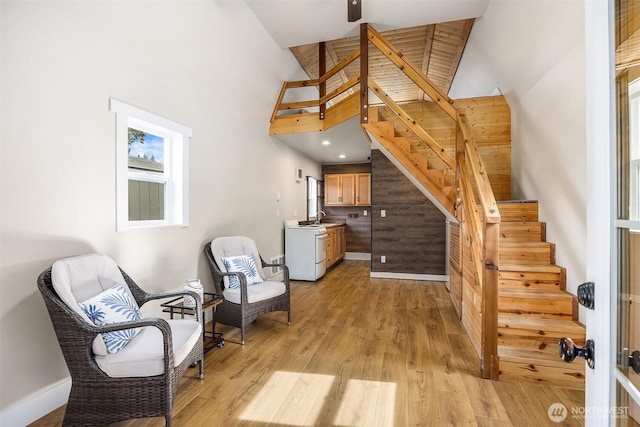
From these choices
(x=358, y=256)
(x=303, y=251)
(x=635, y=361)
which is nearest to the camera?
Answer: (x=635, y=361)

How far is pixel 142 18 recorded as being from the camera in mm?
2318

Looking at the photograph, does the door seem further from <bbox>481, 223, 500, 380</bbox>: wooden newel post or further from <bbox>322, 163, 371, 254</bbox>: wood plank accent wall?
<bbox>322, 163, 371, 254</bbox>: wood plank accent wall

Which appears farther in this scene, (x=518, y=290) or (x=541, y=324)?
(x=518, y=290)

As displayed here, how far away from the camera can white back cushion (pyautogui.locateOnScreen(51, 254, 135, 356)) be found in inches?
60.4

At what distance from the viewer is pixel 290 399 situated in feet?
6.31

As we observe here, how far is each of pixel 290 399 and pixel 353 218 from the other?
6.00 meters

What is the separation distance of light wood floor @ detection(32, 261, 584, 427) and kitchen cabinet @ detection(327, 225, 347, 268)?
259 cm

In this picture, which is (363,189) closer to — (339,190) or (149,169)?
(339,190)

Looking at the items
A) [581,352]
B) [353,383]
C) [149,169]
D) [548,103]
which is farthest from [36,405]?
[548,103]

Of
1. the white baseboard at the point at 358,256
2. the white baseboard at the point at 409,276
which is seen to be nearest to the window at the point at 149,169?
the white baseboard at the point at 409,276

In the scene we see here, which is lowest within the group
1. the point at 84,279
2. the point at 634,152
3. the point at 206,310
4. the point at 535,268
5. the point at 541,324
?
the point at 541,324

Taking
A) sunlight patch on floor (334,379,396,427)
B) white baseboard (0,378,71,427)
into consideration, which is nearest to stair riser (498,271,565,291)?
sunlight patch on floor (334,379,396,427)

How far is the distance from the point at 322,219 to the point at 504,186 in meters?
4.38

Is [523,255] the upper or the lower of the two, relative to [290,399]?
upper
